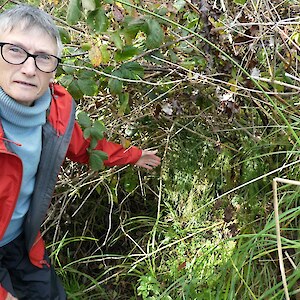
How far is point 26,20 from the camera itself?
1.71 metres

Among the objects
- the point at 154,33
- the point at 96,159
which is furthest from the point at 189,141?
the point at 154,33

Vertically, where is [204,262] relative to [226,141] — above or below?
below

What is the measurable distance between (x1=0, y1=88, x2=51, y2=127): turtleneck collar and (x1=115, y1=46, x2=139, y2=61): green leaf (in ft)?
1.02

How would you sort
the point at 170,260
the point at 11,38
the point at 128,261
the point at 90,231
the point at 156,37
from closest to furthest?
1. the point at 11,38
2. the point at 156,37
3. the point at 170,260
4. the point at 128,261
5. the point at 90,231

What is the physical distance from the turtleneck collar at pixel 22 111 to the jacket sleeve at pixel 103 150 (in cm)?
22

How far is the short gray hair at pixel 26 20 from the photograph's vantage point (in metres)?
1.70

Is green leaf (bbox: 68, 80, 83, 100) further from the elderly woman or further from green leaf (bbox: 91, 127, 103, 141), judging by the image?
green leaf (bbox: 91, 127, 103, 141)

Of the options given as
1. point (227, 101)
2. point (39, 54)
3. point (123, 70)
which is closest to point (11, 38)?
point (39, 54)

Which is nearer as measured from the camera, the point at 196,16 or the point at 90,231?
the point at 196,16

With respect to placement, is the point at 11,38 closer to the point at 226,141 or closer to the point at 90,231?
the point at 226,141

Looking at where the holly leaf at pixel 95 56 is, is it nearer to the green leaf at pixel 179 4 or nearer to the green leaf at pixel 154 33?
the green leaf at pixel 154 33

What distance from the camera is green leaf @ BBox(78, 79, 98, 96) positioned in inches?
76.7

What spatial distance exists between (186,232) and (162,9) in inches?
39.6

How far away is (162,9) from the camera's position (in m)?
1.84
